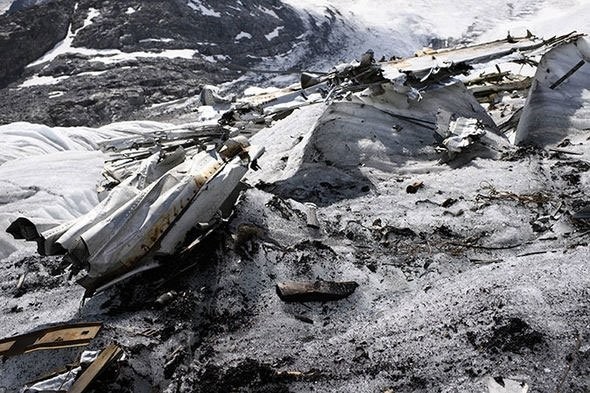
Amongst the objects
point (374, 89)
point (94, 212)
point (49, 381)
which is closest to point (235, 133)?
point (374, 89)

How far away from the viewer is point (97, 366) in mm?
2479

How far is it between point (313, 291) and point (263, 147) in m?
1.69

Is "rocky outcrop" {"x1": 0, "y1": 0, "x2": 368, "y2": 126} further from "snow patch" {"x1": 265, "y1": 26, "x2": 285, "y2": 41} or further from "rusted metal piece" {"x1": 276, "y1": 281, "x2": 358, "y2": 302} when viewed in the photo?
"rusted metal piece" {"x1": 276, "y1": 281, "x2": 358, "y2": 302}

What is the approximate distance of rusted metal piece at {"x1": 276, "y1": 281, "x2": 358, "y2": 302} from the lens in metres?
3.05

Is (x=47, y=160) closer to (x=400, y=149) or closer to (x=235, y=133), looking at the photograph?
(x=235, y=133)

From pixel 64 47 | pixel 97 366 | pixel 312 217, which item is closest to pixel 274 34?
pixel 64 47

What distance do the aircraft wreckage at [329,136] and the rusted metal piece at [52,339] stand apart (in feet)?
1.21

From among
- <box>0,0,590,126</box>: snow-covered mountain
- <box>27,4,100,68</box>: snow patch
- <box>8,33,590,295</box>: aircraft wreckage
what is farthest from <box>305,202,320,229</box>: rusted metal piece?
<box>27,4,100,68</box>: snow patch

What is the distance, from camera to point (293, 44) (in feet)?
85.6

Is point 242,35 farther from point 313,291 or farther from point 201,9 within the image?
point 313,291

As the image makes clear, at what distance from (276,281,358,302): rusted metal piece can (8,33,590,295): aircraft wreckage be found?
2.55ft

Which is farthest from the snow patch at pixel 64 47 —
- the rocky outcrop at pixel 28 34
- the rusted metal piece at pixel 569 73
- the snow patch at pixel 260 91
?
the rusted metal piece at pixel 569 73

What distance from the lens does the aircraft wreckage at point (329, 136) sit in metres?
3.16

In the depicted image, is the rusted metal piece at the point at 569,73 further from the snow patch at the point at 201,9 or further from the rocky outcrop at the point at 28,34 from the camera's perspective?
the snow patch at the point at 201,9
